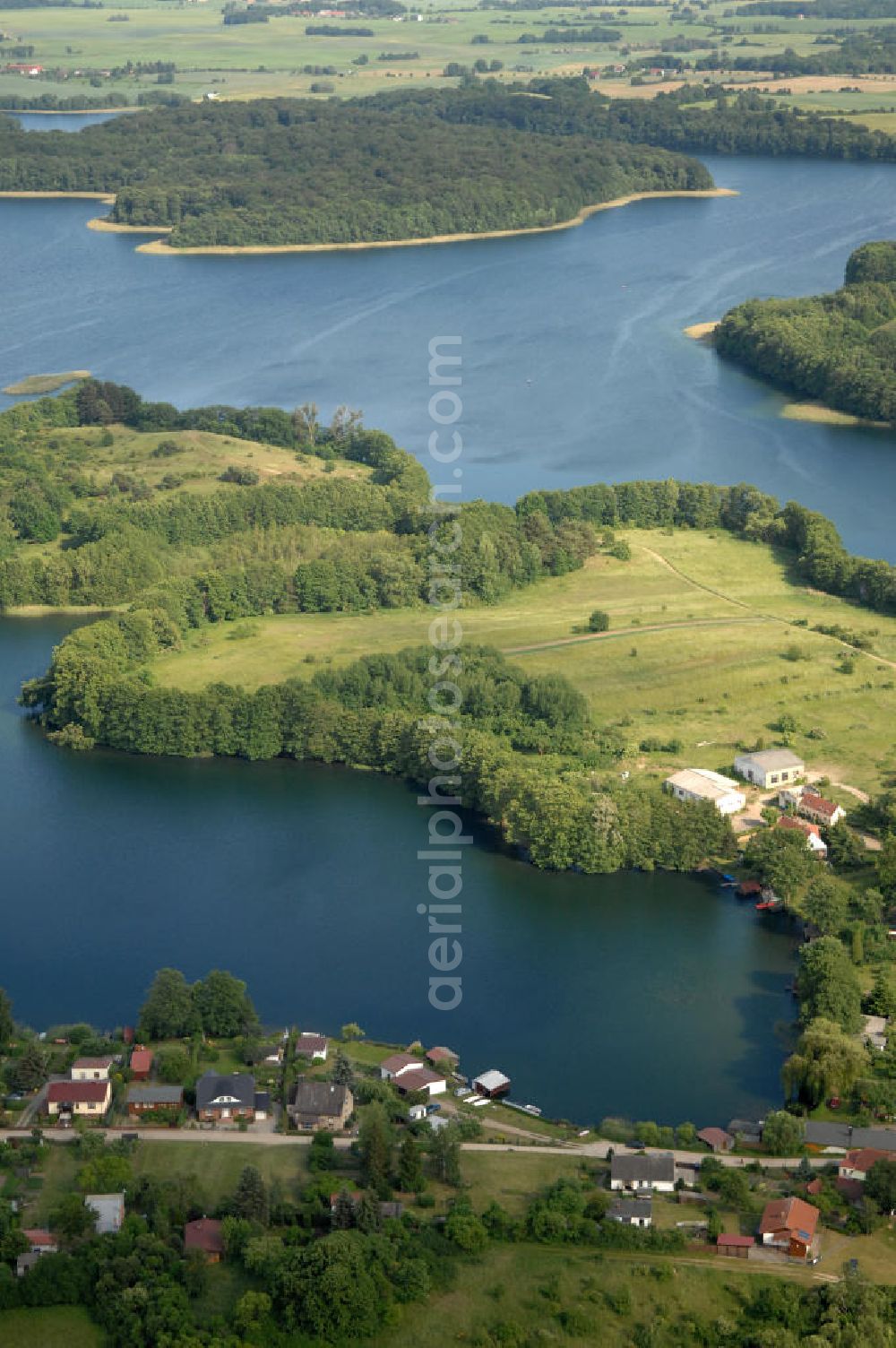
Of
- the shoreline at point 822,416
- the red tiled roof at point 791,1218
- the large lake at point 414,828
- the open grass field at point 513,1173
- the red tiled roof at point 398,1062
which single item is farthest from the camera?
the shoreline at point 822,416

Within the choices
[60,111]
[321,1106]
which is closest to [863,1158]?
[321,1106]

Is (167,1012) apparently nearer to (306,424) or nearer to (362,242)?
(306,424)

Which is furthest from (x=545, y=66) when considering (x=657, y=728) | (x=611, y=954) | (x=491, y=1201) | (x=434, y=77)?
(x=491, y=1201)

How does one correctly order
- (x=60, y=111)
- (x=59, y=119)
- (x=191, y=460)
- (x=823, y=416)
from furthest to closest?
(x=60, y=111)
(x=59, y=119)
(x=823, y=416)
(x=191, y=460)

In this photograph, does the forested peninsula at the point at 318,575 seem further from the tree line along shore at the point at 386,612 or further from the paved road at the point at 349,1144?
the paved road at the point at 349,1144

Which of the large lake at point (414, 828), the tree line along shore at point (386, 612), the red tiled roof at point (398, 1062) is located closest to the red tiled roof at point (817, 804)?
the tree line along shore at point (386, 612)

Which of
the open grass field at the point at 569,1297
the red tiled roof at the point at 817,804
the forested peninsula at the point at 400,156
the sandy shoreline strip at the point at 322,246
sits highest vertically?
the forested peninsula at the point at 400,156

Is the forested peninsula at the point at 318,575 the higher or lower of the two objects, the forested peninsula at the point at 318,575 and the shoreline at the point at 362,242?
the lower
